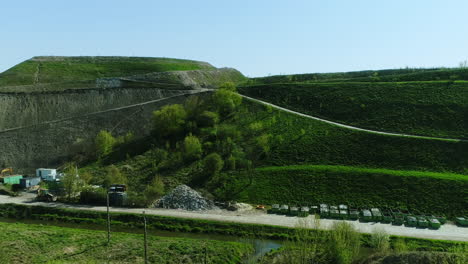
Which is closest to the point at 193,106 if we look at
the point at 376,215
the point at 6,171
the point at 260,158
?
the point at 260,158

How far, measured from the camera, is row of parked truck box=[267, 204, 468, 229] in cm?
2966

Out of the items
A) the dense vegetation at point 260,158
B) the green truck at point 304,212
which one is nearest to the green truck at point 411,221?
the dense vegetation at point 260,158

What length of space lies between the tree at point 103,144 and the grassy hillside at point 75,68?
30.2 metres

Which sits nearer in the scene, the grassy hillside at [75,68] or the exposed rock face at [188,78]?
the exposed rock face at [188,78]

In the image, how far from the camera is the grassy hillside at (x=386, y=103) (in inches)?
1828

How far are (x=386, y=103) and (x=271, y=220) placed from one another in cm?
3103

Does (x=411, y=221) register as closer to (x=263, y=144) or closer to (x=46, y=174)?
(x=263, y=144)

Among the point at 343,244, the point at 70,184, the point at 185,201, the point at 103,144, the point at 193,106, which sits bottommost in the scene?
the point at 185,201

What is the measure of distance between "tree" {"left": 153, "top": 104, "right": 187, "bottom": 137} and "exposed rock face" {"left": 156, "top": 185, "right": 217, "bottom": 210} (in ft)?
45.2

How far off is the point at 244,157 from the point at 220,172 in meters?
3.72

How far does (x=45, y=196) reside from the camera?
1502 inches

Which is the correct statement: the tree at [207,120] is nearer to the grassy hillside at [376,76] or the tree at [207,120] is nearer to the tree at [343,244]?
the grassy hillside at [376,76]

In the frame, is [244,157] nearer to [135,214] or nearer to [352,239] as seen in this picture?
[135,214]

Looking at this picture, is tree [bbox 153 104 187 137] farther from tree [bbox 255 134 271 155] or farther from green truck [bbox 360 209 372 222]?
green truck [bbox 360 209 372 222]
